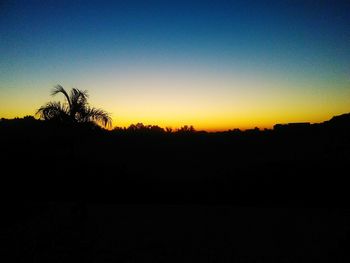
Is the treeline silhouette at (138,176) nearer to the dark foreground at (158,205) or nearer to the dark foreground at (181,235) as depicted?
the dark foreground at (158,205)

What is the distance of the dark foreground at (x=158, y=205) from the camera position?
24.7 feet

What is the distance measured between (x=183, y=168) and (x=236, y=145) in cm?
908

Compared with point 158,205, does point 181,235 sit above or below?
below

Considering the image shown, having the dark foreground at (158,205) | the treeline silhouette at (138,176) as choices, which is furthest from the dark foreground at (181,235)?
the treeline silhouette at (138,176)

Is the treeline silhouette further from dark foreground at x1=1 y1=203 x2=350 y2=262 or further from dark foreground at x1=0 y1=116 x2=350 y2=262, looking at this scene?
dark foreground at x1=1 y1=203 x2=350 y2=262

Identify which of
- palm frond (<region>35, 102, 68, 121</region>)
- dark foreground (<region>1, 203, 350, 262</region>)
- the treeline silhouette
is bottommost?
dark foreground (<region>1, 203, 350, 262</region>)

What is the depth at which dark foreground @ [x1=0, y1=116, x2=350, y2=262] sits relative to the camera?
754 centimetres

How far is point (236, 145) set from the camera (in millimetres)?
26125

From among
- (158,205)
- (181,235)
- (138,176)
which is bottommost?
(181,235)

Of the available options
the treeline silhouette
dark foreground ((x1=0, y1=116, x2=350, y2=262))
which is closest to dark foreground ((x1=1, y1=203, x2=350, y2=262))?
dark foreground ((x1=0, y1=116, x2=350, y2=262))

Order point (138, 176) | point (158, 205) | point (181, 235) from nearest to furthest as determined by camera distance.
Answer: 1. point (181, 235)
2. point (158, 205)
3. point (138, 176)

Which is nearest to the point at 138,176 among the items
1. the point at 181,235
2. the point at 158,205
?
the point at 158,205

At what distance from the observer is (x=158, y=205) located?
39.0 feet

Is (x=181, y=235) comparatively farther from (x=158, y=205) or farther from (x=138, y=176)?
(x=138, y=176)
